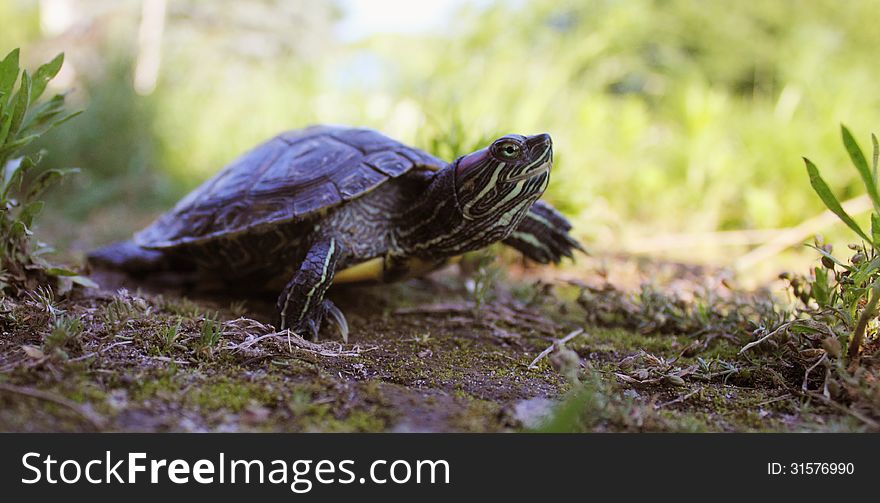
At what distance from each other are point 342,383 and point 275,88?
283 inches

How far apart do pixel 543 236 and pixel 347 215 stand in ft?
3.12

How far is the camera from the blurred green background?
4590 millimetres

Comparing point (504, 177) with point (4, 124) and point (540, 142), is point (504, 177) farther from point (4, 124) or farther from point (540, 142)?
point (4, 124)

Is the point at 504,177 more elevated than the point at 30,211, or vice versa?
the point at 504,177

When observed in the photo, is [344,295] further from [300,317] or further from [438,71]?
[438,71]

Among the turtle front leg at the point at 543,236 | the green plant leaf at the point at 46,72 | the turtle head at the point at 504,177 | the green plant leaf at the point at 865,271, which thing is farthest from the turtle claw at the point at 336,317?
the green plant leaf at the point at 865,271

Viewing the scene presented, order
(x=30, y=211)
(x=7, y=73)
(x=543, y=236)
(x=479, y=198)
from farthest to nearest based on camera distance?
(x=543, y=236) → (x=479, y=198) → (x=30, y=211) → (x=7, y=73)

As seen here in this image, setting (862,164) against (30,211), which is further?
(30,211)

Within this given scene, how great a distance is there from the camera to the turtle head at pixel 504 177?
2.06 metres

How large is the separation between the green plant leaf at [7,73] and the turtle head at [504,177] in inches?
58.3

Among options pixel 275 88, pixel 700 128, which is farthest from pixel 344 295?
pixel 275 88

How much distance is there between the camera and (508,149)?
2.07 metres

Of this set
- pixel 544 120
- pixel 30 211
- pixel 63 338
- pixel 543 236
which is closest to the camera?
pixel 63 338

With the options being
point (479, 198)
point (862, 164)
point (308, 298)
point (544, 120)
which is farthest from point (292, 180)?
point (544, 120)
